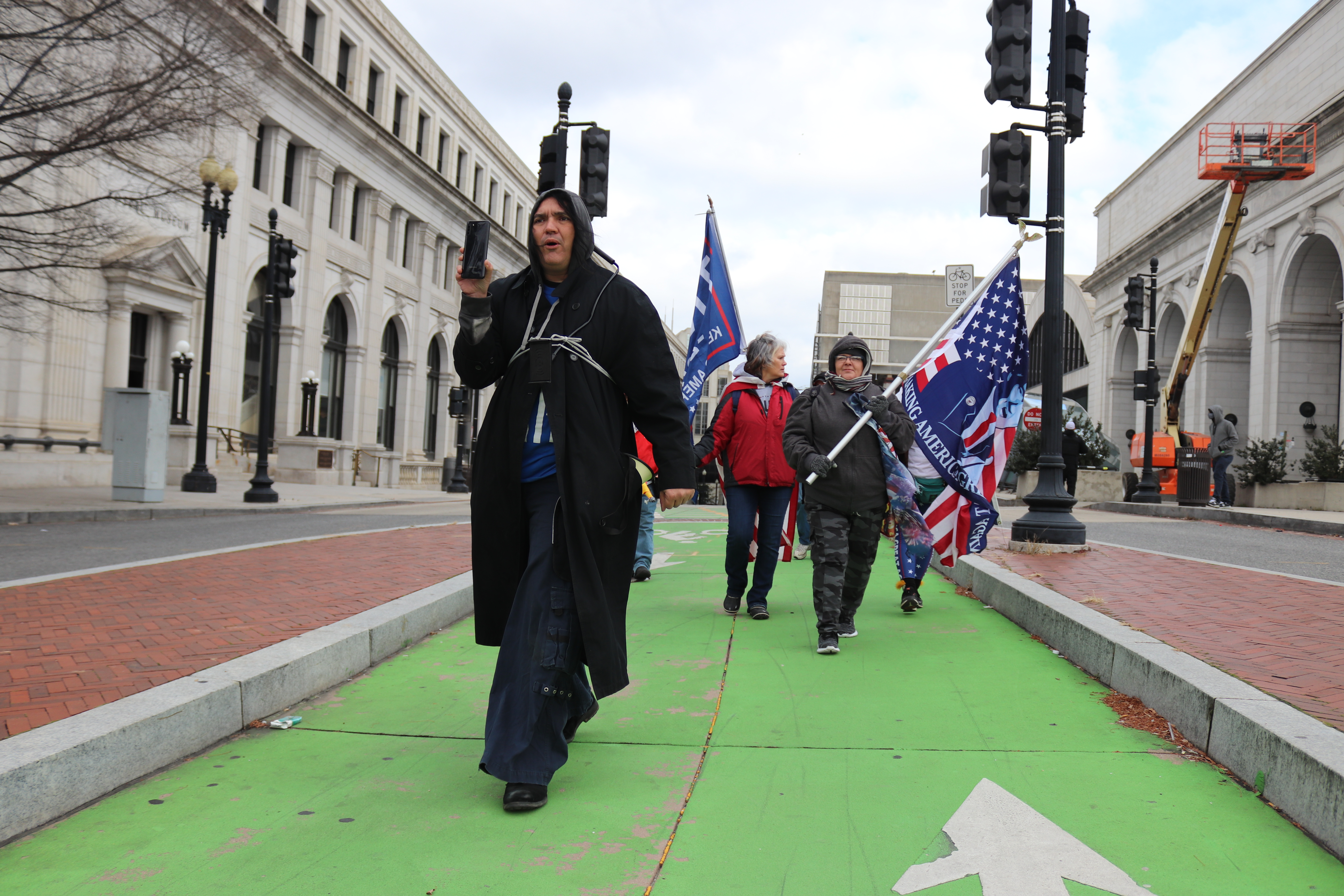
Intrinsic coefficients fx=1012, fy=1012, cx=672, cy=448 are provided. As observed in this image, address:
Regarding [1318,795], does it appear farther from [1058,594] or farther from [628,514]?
[1058,594]

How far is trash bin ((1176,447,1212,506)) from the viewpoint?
2038 cm

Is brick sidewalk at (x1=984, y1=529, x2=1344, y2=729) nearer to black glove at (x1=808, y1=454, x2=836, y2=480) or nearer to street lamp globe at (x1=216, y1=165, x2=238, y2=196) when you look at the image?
black glove at (x1=808, y1=454, x2=836, y2=480)

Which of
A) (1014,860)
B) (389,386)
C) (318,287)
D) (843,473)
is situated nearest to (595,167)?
(843,473)

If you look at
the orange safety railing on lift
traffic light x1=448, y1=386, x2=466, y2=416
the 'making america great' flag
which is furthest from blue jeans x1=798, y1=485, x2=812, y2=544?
traffic light x1=448, y1=386, x2=466, y2=416

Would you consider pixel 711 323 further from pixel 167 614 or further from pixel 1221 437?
pixel 1221 437

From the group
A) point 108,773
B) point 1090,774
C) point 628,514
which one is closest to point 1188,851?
point 1090,774

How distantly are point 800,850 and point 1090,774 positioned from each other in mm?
1258

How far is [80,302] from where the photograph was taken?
51.2 feet

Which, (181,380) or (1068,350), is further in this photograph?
(1068,350)

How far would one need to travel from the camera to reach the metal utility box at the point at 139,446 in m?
16.0

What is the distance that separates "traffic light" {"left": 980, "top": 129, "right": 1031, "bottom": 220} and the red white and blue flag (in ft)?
8.66

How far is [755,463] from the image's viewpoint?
656 centimetres

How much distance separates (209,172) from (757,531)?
14955mm

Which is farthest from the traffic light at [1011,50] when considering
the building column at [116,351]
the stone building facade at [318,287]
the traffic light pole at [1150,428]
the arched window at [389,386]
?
the arched window at [389,386]
